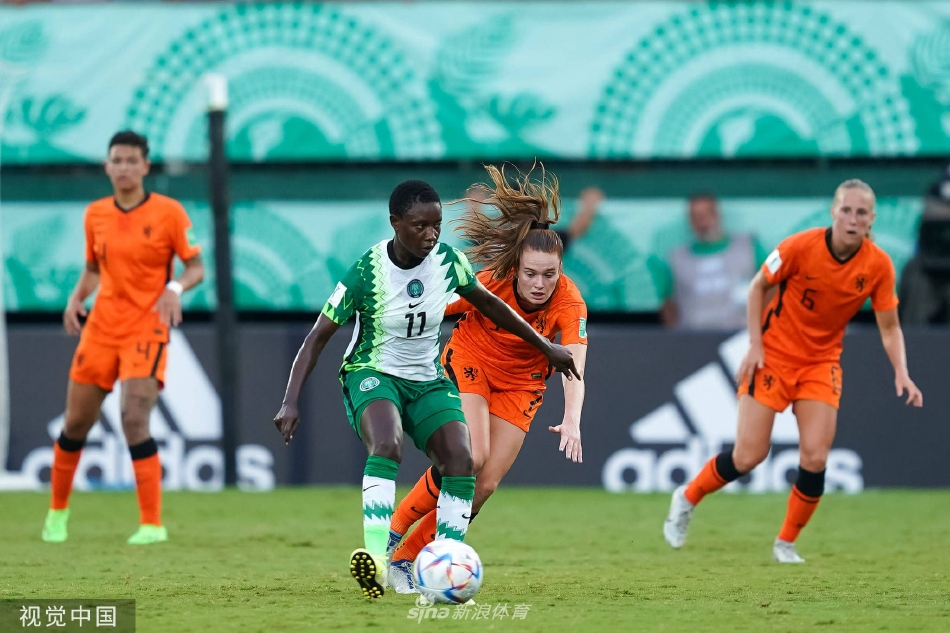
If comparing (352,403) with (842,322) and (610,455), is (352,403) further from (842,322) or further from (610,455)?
(610,455)

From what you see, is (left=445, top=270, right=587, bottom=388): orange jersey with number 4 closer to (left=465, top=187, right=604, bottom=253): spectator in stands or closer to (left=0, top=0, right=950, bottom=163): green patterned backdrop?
(left=465, top=187, right=604, bottom=253): spectator in stands

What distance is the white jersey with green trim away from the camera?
19.9ft

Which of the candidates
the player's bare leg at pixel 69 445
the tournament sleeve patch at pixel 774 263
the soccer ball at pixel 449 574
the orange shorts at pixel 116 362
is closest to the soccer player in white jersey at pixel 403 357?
the soccer ball at pixel 449 574

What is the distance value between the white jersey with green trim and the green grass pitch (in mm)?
1067

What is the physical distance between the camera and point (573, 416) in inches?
246

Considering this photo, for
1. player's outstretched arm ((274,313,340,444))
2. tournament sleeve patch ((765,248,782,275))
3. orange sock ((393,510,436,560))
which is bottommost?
orange sock ((393,510,436,560))

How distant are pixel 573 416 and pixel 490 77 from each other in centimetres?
669

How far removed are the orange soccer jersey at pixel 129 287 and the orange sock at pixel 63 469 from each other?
479 mm

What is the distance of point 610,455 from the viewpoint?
38.5 ft

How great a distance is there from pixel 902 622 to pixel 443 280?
244 cm

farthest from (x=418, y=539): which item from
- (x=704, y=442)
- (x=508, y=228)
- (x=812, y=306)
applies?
(x=704, y=442)

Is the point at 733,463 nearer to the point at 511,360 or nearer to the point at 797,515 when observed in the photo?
the point at 797,515

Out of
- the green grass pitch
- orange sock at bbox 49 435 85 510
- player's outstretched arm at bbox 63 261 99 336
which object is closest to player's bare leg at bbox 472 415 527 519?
the green grass pitch

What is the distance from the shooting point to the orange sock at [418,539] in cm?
649
